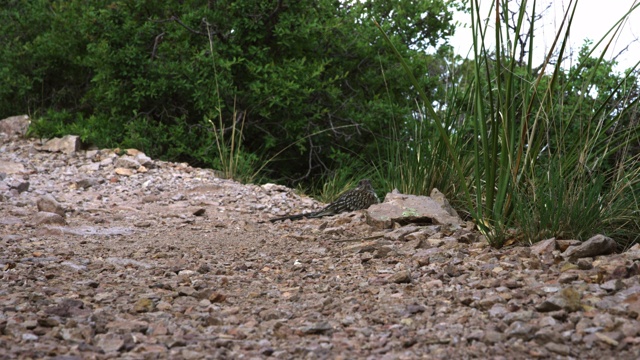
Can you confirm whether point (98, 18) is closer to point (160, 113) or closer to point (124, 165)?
point (160, 113)

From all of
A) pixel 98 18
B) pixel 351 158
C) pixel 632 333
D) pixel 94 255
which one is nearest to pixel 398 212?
pixel 94 255

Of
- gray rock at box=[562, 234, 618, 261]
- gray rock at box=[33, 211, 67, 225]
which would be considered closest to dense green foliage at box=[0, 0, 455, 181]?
gray rock at box=[33, 211, 67, 225]

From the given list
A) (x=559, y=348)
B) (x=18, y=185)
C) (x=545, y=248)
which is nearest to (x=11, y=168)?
(x=18, y=185)

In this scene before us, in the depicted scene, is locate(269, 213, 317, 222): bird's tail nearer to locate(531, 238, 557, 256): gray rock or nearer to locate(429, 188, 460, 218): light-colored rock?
locate(429, 188, 460, 218): light-colored rock

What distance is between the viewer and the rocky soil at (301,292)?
7.44ft

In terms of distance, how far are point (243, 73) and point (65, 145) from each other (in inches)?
83.7

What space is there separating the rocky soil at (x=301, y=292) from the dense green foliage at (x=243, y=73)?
2.79 meters

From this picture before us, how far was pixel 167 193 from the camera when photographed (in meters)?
6.33

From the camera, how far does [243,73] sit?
816cm

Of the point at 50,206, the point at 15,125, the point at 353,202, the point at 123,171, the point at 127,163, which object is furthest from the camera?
the point at 15,125

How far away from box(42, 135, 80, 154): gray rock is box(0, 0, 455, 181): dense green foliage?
0.15 meters

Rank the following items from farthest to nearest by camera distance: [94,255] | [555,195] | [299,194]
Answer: [299,194] → [94,255] → [555,195]

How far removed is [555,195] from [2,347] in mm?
2509

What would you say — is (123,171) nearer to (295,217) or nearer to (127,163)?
(127,163)
